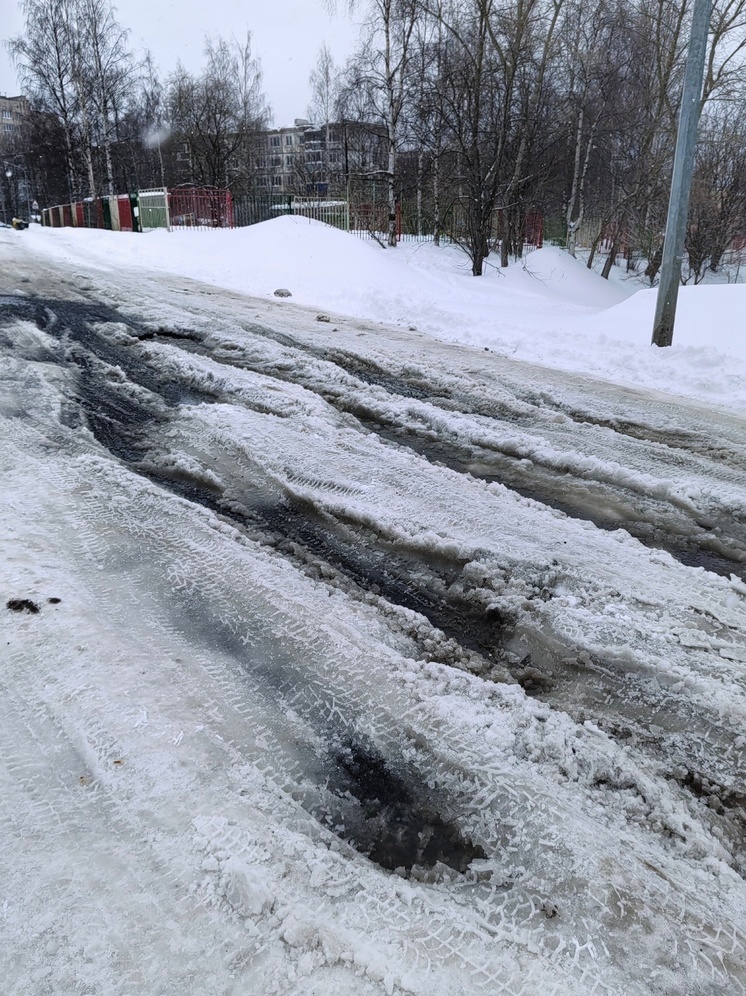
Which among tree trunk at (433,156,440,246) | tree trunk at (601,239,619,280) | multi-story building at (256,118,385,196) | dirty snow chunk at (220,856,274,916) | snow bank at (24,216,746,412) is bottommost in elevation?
dirty snow chunk at (220,856,274,916)

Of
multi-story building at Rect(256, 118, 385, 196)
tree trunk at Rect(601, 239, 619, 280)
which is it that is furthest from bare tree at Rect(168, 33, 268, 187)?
tree trunk at Rect(601, 239, 619, 280)

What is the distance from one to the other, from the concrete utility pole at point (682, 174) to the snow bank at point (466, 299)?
0.32m

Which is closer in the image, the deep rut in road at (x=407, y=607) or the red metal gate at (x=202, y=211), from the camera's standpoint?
the deep rut in road at (x=407, y=607)

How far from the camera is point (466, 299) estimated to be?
1086 centimetres

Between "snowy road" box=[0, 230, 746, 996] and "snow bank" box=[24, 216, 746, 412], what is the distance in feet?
8.05

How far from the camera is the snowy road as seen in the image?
4.72 ft

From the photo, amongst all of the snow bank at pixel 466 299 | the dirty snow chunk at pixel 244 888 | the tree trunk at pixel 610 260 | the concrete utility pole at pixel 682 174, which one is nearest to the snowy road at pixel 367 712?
the dirty snow chunk at pixel 244 888

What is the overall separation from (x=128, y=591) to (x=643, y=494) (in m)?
2.81

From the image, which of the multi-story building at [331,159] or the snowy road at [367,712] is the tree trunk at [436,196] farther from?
the snowy road at [367,712]

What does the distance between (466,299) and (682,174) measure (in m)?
4.66

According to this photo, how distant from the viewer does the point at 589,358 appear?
6.89m

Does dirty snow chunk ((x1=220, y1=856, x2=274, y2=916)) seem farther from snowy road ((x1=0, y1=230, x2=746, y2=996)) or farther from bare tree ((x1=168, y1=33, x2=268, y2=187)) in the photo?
bare tree ((x1=168, y1=33, x2=268, y2=187))

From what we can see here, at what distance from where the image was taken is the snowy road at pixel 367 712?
1439 mm

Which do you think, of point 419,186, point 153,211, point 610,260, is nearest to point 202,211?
point 153,211
